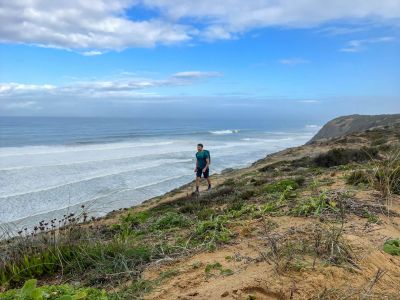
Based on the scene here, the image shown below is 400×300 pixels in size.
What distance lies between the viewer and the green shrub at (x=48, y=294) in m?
3.20

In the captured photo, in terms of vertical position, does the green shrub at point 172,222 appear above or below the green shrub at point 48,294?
below

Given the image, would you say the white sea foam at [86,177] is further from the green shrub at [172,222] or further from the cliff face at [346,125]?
the cliff face at [346,125]

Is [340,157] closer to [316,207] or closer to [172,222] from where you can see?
[172,222]

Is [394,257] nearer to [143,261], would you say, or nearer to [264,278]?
[264,278]

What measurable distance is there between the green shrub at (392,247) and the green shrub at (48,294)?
290 cm

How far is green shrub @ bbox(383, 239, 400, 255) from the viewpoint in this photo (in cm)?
443

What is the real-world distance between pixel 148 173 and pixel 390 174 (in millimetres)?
23241

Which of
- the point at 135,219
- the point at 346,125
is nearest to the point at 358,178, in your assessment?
the point at 135,219

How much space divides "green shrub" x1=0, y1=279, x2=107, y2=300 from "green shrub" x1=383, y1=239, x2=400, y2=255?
290 cm

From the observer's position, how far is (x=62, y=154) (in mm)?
40625

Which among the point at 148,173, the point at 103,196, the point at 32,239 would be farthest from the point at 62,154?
the point at 32,239

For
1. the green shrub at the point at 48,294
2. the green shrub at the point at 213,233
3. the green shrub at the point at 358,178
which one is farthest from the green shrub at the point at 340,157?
the green shrub at the point at 48,294

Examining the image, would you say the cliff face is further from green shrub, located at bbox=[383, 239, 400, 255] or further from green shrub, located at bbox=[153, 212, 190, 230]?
green shrub, located at bbox=[383, 239, 400, 255]

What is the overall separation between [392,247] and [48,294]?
3.42 meters
